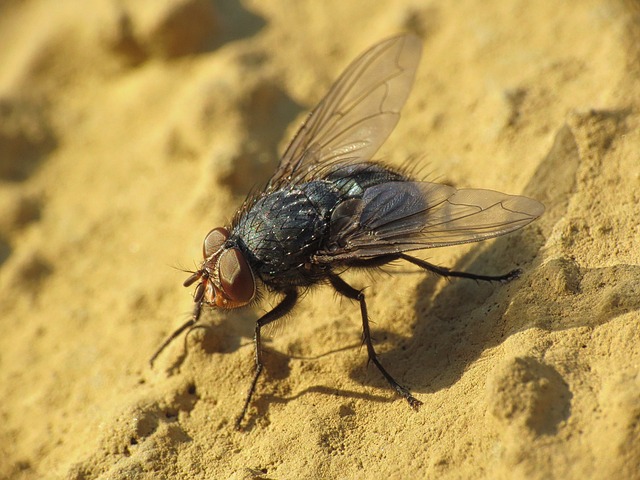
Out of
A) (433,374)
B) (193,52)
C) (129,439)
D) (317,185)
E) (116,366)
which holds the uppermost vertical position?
(193,52)

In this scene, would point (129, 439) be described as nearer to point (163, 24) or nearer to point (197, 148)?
point (197, 148)

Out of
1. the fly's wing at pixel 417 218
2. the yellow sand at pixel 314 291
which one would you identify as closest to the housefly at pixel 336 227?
the fly's wing at pixel 417 218

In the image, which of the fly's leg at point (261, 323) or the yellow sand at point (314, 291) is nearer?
the yellow sand at point (314, 291)

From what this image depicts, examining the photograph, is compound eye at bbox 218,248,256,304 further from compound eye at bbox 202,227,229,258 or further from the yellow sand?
the yellow sand

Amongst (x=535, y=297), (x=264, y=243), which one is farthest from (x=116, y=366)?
(x=535, y=297)

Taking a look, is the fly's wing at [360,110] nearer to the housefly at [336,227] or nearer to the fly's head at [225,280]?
the housefly at [336,227]

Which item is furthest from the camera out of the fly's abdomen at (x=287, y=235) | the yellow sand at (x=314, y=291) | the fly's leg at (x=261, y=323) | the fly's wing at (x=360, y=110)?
the fly's wing at (x=360, y=110)

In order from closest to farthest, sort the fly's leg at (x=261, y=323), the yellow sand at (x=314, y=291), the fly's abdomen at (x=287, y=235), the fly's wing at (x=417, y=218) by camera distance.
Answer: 1. the yellow sand at (x=314, y=291)
2. the fly's wing at (x=417, y=218)
3. the fly's leg at (x=261, y=323)
4. the fly's abdomen at (x=287, y=235)
